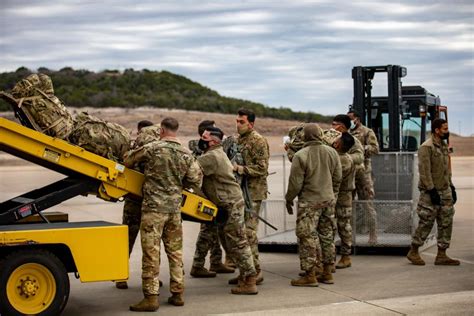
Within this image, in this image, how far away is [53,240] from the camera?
816 centimetres

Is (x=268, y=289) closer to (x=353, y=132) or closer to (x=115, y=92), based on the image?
(x=353, y=132)

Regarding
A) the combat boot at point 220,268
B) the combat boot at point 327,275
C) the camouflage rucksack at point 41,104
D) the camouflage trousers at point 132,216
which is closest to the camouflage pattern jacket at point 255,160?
the combat boot at point 220,268

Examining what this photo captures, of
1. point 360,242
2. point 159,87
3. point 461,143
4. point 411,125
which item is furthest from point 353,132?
point 159,87

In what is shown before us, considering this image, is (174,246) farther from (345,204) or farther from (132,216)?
(345,204)

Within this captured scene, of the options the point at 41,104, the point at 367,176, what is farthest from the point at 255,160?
the point at 41,104

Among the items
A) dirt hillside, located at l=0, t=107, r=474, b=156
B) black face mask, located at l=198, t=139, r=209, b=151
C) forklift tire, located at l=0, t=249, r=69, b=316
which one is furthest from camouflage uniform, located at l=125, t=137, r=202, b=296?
dirt hillside, located at l=0, t=107, r=474, b=156

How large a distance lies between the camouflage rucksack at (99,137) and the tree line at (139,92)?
2246 inches

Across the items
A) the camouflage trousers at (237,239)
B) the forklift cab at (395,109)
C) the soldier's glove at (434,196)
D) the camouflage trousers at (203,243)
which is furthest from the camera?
the forklift cab at (395,109)

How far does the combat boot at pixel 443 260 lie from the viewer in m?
11.5

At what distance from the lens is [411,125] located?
1652cm

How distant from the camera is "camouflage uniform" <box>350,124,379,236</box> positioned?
1248 centimetres

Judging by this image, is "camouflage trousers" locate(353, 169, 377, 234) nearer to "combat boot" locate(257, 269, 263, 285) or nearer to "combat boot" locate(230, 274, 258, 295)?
"combat boot" locate(257, 269, 263, 285)

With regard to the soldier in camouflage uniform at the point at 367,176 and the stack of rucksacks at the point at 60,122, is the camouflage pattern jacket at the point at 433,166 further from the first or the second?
the stack of rucksacks at the point at 60,122

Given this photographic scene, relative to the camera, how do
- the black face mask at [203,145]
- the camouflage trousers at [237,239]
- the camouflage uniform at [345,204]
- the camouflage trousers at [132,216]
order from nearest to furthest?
1. the camouflage trousers at [237,239]
2. the black face mask at [203,145]
3. the camouflage trousers at [132,216]
4. the camouflage uniform at [345,204]
